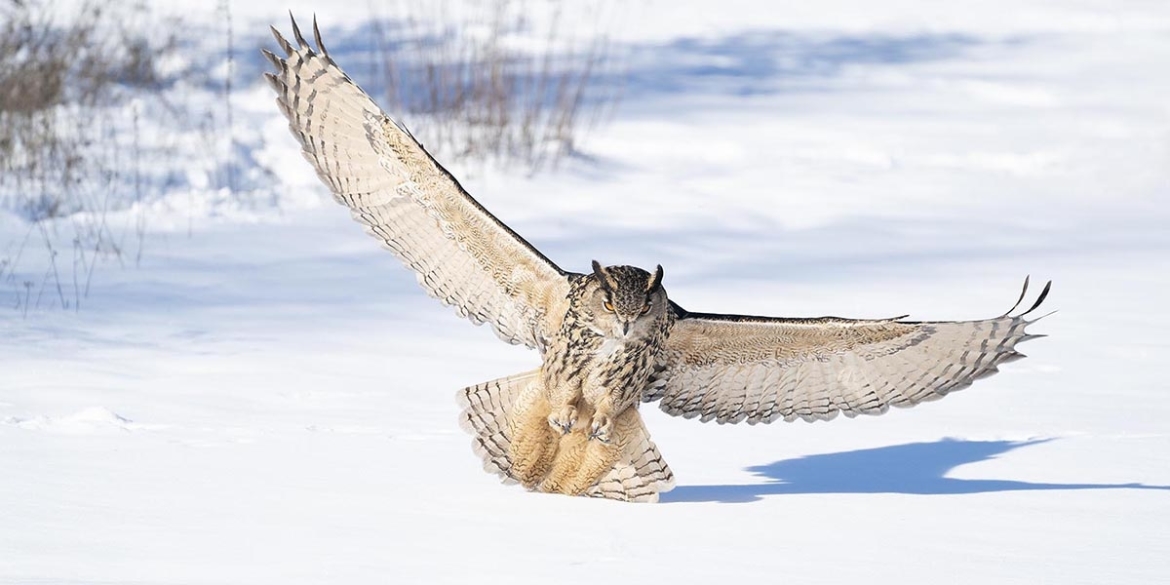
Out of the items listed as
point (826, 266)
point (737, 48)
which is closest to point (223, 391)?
point (826, 266)

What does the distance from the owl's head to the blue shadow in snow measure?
0.57m

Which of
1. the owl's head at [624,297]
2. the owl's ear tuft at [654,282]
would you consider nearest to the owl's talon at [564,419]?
the owl's head at [624,297]

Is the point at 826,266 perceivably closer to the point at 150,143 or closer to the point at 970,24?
the point at 150,143

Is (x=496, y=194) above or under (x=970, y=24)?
under

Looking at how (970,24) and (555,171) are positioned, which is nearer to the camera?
(555,171)

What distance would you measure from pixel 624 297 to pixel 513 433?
0.56m

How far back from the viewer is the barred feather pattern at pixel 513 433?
14.5 ft

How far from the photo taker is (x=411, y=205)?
15.5ft

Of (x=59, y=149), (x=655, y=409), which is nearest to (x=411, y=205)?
(x=655, y=409)

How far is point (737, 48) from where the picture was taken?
54.5 ft

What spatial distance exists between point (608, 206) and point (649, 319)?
229 inches

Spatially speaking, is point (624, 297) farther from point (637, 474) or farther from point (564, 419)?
point (637, 474)

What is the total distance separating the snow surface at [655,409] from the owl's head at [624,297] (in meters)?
0.51

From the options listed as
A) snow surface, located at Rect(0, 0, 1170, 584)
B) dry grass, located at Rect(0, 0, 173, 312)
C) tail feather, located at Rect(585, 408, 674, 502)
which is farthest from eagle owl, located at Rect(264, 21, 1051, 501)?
dry grass, located at Rect(0, 0, 173, 312)
